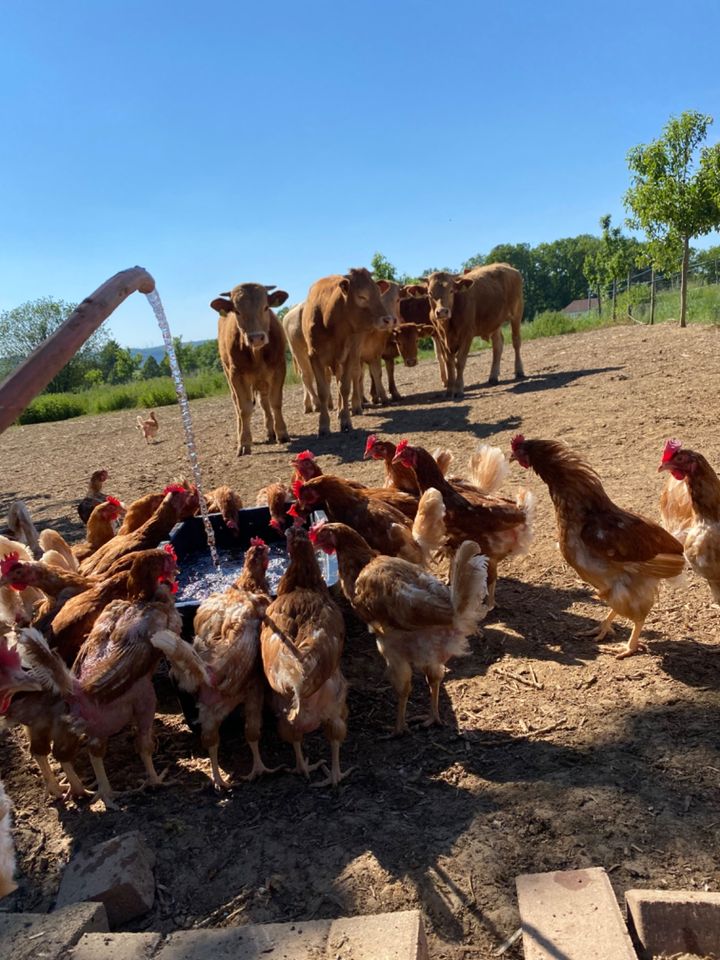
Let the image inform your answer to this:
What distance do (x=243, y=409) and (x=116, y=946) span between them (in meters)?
8.42

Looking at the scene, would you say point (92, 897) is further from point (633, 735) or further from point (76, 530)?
point (76, 530)

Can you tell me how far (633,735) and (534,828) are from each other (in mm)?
869

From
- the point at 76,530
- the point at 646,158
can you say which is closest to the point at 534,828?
the point at 76,530

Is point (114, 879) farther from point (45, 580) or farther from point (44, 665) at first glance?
point (45, 580)

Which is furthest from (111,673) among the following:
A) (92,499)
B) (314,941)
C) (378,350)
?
(378,350)

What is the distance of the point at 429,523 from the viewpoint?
167 inches

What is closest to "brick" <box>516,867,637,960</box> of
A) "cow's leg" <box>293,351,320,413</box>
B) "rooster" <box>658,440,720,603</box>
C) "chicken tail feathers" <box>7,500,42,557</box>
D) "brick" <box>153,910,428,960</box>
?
"brick" <box>153,910,428,960</box>

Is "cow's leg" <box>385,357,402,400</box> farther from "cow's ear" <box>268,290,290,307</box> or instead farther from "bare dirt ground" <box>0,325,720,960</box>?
"bare dirt ground" <box>0,325,720,960</box>

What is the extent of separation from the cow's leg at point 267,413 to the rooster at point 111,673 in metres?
6.96

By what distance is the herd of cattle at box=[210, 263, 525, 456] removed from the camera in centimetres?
966

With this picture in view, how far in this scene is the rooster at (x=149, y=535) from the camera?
4426 mm

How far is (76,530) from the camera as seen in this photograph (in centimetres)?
762

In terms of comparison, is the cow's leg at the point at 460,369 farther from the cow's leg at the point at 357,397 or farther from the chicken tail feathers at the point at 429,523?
the chicken tail feathers at the point at 429,523

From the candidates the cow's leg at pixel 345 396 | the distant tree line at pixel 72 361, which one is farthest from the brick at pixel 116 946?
the distant tree line at pixel 72 361
